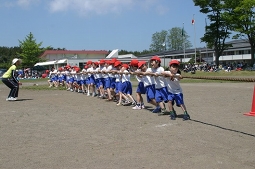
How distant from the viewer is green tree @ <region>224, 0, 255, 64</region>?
46.4m

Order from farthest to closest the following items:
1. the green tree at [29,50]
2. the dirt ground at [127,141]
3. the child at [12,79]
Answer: the green tree at [29,50] < the child at [12,79] < the dirt ground at [127,141]

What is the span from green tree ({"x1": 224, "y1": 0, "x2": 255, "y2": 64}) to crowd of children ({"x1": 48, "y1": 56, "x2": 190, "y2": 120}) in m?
32.9

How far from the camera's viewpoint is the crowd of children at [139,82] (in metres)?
9.49

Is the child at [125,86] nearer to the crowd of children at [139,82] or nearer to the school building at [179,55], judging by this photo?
the crowd of children at [139,82]

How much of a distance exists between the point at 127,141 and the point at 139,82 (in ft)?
17.7

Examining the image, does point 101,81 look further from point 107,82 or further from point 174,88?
point 174,88

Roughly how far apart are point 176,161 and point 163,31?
13054cm

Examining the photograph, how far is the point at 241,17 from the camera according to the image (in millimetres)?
46406

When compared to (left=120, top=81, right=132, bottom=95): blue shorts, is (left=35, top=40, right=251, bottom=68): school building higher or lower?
higher

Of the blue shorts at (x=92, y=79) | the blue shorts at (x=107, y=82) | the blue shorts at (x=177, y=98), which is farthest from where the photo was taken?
the blue shorts at (x=92, y=79)

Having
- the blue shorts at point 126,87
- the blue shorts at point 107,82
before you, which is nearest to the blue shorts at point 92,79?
the blue shorts at point 107,82

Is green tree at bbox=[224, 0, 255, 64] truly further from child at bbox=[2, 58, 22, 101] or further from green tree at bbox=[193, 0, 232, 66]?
child at bbox=[2, 58, 22, 101]

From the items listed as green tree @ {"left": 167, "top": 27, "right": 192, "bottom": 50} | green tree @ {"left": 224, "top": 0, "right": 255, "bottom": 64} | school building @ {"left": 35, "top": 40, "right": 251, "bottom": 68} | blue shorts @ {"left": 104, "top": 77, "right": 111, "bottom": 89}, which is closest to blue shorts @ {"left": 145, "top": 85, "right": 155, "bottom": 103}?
blue shorts @ {"left": 104, "top": 77, "right": 111, "bottom": 89}

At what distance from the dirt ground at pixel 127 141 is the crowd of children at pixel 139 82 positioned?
0.60 m
